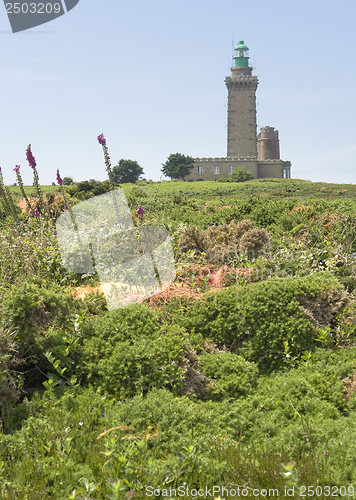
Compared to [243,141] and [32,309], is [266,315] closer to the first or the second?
[32,309]

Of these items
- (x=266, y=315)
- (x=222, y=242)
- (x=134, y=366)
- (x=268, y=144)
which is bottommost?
(x=134, y=366)

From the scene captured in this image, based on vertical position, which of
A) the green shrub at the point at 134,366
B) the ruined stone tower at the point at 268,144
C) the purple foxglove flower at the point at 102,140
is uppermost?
the ruined stone tower at the point at 268,144

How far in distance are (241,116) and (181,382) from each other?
76916 mm

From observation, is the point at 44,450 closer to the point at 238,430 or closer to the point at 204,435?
the point at 204,435

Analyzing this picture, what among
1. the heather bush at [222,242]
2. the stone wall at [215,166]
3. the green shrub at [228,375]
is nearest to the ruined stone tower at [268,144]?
the stone wall at [215,166]

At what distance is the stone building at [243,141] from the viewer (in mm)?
69812

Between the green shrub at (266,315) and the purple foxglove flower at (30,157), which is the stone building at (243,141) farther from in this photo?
the green shrub at (266,315)

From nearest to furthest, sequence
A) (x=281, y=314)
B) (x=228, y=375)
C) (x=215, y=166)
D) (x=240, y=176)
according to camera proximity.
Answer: (x=228, y=375)
(x=281, y=314)
(x=240, y=176)
(x=215, y=166)

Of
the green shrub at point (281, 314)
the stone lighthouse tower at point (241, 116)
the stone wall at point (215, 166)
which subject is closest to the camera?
the green shrub at point (281, 314)

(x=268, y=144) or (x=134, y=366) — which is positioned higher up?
(x=268, y=144)

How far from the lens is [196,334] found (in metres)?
4.91

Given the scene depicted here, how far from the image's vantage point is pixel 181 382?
387 centimetres

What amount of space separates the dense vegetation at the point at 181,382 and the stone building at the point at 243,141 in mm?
64917

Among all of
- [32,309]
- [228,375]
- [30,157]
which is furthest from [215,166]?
[32,309]
